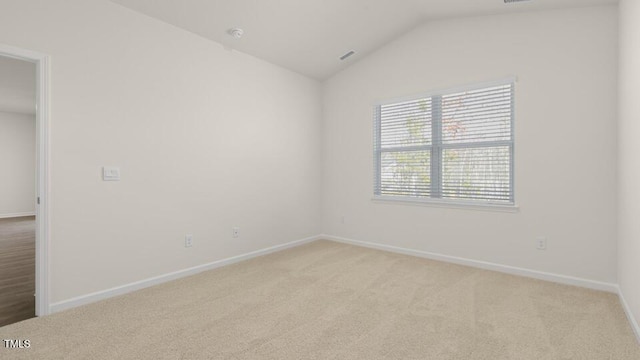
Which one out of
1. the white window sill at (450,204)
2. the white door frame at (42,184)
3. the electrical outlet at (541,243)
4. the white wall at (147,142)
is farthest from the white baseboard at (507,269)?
the white door frame at (42,184)

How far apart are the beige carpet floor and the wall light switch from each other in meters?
1.13

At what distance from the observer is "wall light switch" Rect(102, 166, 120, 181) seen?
2.88 m

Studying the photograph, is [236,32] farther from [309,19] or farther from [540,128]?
[540,128]

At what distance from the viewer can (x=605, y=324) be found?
7.84ft

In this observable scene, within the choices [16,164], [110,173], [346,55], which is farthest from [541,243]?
[16,164]

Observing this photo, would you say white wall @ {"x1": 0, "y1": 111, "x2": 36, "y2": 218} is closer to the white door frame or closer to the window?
the white door frame

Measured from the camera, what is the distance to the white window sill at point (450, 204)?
3.63 m

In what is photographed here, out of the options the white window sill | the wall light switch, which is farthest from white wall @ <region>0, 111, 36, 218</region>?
the white window sill

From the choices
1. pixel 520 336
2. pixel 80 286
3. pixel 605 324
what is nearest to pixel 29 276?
pixel 80 286

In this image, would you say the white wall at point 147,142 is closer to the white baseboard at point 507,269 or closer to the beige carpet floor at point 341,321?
the beige carpet floor at point 341,321

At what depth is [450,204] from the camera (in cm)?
404

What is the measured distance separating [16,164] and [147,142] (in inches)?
318

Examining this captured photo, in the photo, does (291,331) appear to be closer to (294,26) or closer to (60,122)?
(60,122)

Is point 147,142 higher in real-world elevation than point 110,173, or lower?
higher
